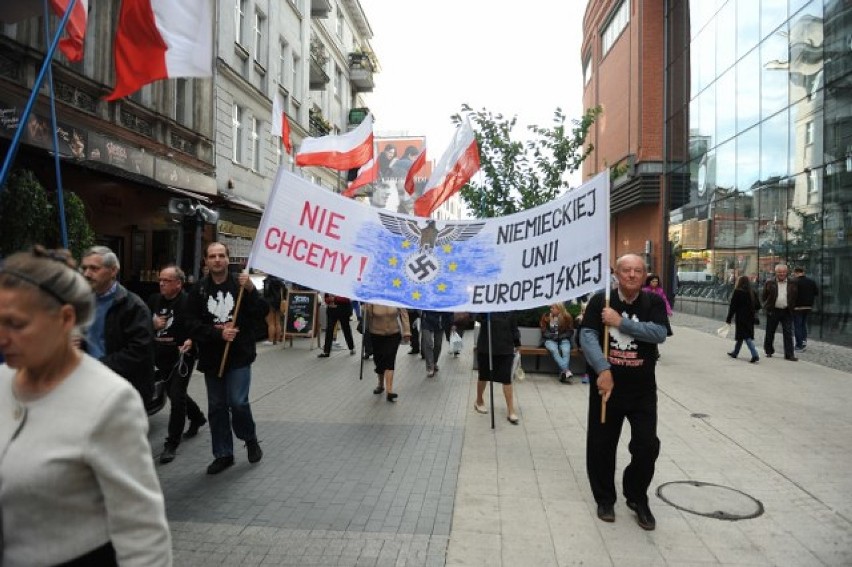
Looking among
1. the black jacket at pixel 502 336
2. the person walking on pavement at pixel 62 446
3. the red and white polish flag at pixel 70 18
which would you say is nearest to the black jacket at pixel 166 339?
the red and white polish flag at pixel 70 18

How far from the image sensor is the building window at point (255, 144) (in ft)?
70.6

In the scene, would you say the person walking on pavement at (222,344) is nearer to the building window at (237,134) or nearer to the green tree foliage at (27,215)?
the green tree foliage at (27,215)

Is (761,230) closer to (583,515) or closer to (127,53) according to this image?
(583,515)

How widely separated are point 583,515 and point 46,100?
11.3 metres

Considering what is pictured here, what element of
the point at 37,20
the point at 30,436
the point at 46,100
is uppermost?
the point at 37,20

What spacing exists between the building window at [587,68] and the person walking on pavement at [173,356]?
3976 centimetres

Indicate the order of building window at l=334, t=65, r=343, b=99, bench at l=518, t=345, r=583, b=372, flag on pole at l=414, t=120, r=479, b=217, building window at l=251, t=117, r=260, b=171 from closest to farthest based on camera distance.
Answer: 1. bench at l=518, t=345, r=583, b=372
2. flag on pole at l=414, t=120, r=479, b=217
3. building window at l=251, t=117, r=260, b=171
4. building window at l=334, t=65, r=343, b=99

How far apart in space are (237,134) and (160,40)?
15658 mm

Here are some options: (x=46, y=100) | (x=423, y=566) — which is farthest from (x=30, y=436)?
(x=46, y=100)

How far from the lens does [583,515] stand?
4285 mm

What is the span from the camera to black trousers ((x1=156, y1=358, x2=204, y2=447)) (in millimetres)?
5711

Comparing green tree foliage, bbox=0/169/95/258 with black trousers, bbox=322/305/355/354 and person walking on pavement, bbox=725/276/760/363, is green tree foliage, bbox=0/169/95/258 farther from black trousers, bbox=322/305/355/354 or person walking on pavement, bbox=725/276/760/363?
person walking on pavement, bbox=725/276/760/363

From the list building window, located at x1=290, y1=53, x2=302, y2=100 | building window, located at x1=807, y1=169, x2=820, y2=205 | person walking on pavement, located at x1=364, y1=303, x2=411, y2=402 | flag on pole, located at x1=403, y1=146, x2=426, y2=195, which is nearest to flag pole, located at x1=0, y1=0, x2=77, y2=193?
person walking on pavement, located at x1=364, y1=303, x2=411, y2=402

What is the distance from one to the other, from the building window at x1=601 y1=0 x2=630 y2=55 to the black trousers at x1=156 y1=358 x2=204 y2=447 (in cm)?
3132
